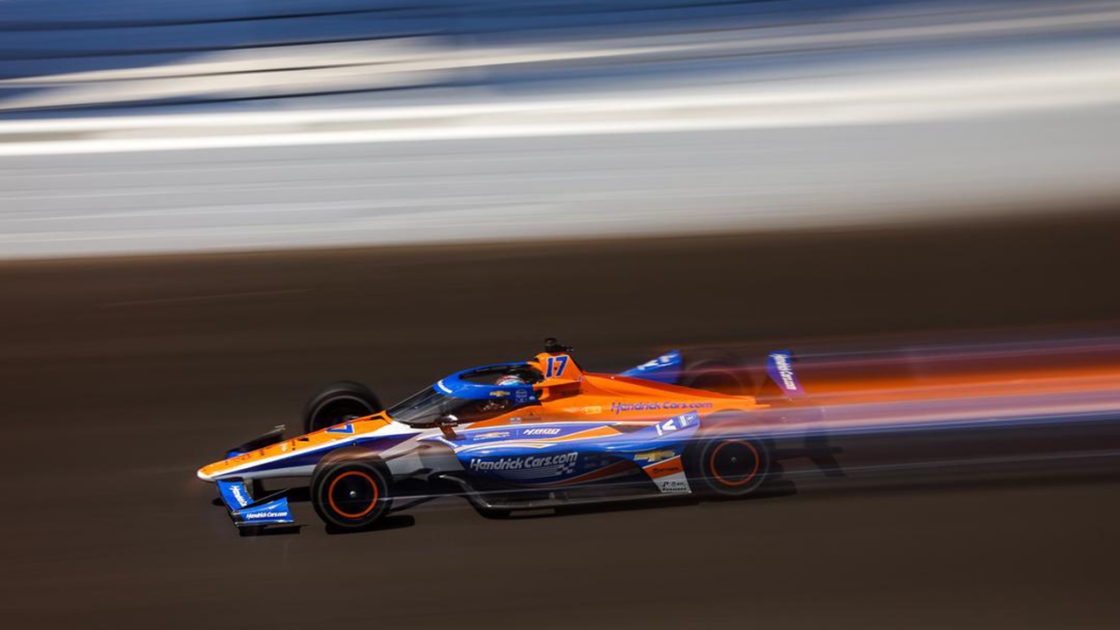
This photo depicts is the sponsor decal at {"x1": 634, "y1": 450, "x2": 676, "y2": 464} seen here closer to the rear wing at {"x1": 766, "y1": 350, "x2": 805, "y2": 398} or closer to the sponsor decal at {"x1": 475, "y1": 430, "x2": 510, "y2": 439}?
the sponsor decal at {"x1": 475, "y1": 430, "x2": 510, "y2": 439}

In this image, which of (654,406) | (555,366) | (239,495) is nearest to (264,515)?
(239,495)

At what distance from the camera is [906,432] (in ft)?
20.2

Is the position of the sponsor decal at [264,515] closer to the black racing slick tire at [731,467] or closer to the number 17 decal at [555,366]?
the number 17 decal at [555,366]

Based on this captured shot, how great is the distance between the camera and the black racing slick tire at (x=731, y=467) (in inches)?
211

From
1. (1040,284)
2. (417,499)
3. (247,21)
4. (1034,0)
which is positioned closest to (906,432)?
(417,499)

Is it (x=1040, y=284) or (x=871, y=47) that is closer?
(x=1040, y=284)

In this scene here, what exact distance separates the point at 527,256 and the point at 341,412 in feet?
20.3

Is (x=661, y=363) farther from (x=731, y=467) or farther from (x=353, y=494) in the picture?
(x=353, y=494)

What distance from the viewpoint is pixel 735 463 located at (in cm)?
541

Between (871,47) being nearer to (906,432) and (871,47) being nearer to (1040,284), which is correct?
(1040,284)

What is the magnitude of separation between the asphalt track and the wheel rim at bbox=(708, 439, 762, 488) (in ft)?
0.44

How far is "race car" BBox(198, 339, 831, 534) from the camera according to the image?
532 cm

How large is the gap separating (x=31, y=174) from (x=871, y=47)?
11.0m

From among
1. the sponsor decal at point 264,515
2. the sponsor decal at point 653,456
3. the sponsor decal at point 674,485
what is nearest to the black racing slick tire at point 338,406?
the sponsor decal at point 264,515
